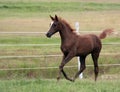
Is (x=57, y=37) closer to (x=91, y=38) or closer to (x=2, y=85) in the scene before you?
(x=91, y=38)

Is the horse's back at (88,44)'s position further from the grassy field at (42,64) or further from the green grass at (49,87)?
the green grass at (49,87)

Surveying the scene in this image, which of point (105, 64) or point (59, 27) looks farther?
point (105, 64)

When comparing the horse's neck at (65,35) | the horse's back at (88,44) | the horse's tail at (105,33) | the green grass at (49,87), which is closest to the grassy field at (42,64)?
the green grass at (49,87)

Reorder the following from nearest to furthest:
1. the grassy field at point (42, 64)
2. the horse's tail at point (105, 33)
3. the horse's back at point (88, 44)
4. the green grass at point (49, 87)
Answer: the green grass at point (49, 87)
the grassy field at point (42, 64)
the horse's back at point (88, 44)
the horse's tail at point (105, 33)

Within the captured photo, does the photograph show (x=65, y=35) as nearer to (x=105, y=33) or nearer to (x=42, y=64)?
(x=105, y=33)

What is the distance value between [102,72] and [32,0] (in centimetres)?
3844

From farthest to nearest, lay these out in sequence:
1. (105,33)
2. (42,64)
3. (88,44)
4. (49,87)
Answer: (42,64) < (105,33) < (88,44) < (49,87)

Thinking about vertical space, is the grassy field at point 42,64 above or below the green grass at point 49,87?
below

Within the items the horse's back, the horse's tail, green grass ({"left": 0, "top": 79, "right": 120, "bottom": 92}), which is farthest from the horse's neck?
the horse's tail

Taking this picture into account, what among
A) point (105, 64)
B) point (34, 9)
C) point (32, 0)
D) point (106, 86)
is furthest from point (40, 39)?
point (32, 0)

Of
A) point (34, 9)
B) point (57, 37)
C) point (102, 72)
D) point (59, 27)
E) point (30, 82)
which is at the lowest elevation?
point (34, 9)

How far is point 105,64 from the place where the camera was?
16656 millimetres

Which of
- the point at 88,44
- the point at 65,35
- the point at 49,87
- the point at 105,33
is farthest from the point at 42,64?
the point at 49,87

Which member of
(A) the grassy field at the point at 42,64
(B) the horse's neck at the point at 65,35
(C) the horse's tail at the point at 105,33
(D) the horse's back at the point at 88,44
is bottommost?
(A) the grassy field at the point at 42,64
